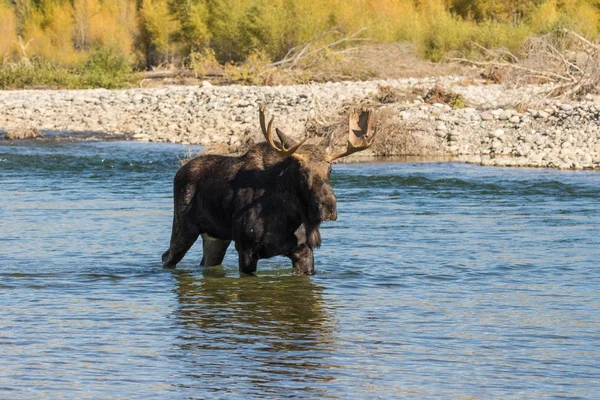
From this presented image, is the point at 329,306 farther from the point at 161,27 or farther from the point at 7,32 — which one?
the point at 7,32

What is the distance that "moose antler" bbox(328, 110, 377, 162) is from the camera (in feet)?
32.0

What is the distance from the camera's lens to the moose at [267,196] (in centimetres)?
936

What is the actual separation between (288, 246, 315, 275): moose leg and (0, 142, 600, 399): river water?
7.3 inches

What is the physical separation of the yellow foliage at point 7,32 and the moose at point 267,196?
4237 centimetres

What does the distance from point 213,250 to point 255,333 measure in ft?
9.10

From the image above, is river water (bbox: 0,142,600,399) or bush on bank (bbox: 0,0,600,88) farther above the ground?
bush on bank (bbox: 0,0,600,88)

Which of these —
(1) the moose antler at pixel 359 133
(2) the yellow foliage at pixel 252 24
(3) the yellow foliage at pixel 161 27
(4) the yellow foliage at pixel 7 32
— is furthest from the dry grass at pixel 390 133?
(4) the yellow foliage at pixel 7 32

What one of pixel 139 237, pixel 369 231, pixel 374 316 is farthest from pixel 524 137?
pixel 374 316

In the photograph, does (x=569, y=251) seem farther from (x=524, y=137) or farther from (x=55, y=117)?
(x=55, y=117)

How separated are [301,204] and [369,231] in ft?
13.5

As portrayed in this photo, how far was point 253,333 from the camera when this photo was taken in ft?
27.0

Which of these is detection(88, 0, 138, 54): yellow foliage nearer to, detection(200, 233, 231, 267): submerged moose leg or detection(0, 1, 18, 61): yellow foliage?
detection(0, 1, 18, 61): yellow foliage

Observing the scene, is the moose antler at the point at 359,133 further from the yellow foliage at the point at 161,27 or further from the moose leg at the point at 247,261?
the yellow foliage at the point at 161,27

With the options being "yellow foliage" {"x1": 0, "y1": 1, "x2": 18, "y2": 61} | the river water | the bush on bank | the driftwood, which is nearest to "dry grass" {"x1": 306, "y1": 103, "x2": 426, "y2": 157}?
the river water
